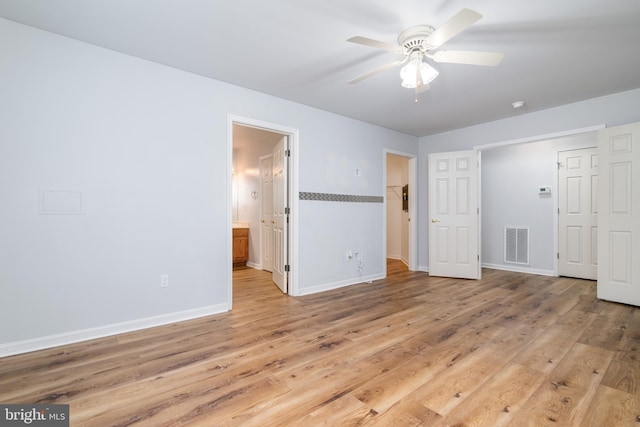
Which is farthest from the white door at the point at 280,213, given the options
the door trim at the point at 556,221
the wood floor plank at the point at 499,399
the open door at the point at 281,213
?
the door trim at the point at 556,221

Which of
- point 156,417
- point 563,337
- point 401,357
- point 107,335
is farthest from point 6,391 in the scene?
point 563,337

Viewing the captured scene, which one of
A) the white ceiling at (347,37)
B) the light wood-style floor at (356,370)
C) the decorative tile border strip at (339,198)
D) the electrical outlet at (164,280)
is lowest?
the light wood-style floor at (356,370)

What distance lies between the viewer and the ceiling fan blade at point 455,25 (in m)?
1.67

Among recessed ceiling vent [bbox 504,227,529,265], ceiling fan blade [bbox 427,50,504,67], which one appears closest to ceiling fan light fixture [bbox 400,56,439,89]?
ceiling fan blade [bbox 427,50,504,67]

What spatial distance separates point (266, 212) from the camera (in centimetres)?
563

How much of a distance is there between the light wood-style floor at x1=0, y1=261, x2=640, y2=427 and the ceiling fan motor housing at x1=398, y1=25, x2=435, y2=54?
2414mm

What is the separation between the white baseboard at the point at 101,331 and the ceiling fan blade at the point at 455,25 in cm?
317

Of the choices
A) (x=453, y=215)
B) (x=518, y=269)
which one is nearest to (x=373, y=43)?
(x=453, y=215)

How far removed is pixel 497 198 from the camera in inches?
226

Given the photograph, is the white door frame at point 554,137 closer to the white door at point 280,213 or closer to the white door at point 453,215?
the white door at point 453,215

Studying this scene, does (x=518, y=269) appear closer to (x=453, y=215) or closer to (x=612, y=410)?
(x=453, y=215)

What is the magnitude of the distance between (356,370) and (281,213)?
8.19 ft

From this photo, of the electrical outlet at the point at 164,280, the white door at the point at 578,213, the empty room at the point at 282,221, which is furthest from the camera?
the white door at the point at 578,213

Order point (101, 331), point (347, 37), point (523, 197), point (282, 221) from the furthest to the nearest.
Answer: point (523, 197) < point (282, 221) < point (101, 331) < point (347, 37)
